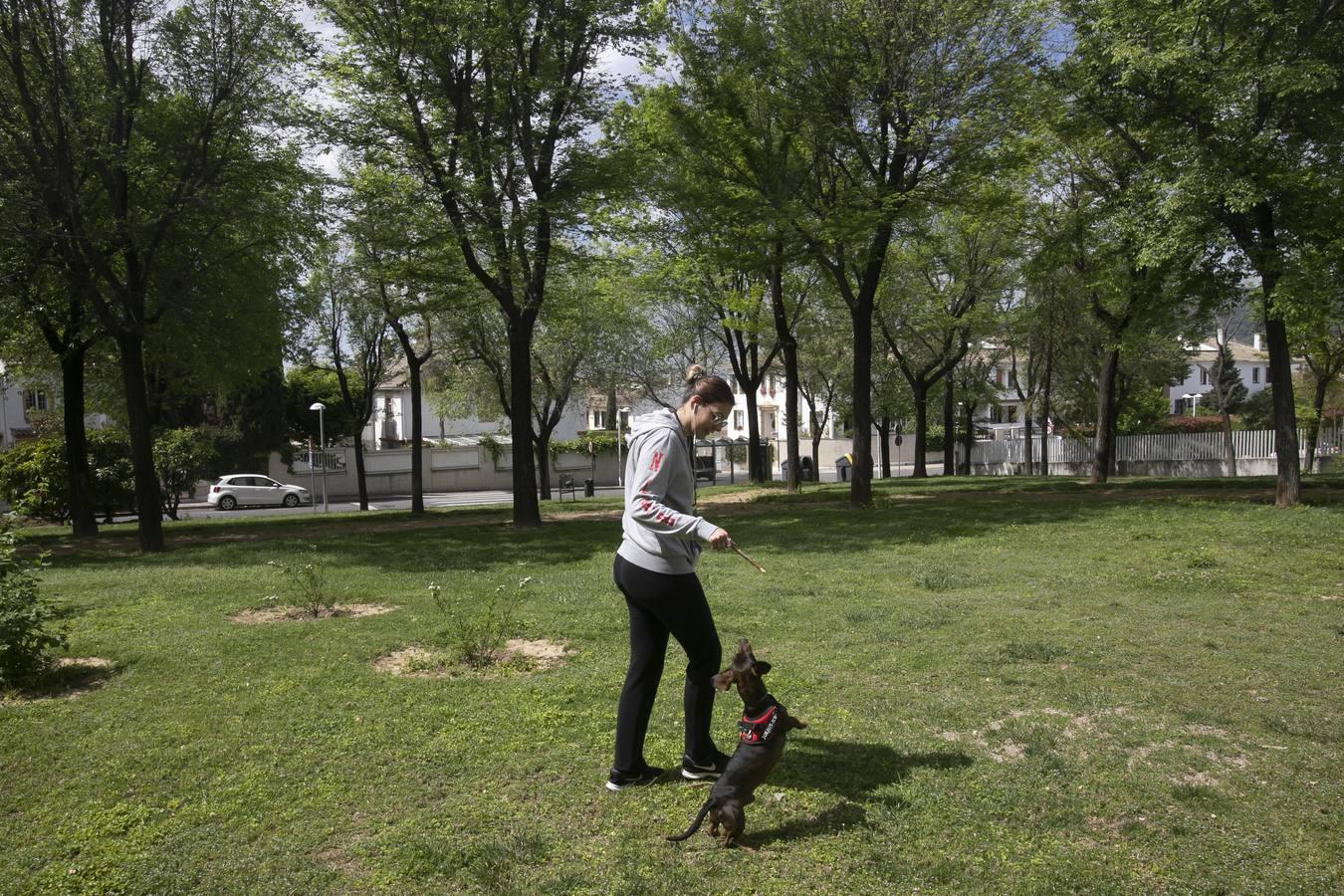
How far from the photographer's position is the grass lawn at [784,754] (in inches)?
Answer: 132

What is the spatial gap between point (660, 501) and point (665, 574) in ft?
1.03

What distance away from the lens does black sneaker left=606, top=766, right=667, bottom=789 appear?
4.02 meters

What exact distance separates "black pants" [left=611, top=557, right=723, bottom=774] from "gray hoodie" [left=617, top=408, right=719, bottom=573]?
0.23 feet

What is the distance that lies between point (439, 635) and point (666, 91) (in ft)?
50.3

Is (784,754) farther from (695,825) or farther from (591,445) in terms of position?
(591,445)

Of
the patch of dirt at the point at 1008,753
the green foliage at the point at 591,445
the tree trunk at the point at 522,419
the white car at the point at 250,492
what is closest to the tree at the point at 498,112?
the tree trunk at the point at 522,419

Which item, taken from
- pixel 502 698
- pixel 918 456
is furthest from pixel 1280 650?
pixel 918 456

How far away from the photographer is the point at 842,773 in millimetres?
4176

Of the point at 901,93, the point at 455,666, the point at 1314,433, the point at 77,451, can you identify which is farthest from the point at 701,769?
the point at 1314,433

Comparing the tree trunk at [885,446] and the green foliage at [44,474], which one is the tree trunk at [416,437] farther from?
the tree trunk at [885,446]

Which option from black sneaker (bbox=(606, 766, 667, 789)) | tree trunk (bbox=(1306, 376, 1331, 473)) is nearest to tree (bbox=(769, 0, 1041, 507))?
black sneaker (bbox=(606, 766, 667, 789))

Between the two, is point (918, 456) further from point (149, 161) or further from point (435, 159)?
point (149, 161)

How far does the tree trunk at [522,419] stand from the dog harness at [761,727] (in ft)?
46.1

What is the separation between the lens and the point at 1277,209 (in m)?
14.6
